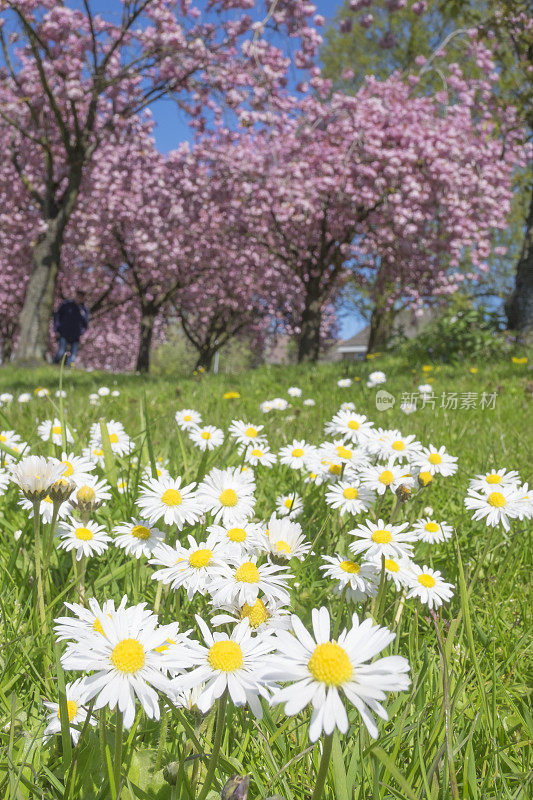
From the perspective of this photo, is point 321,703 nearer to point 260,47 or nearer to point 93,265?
point 260,47

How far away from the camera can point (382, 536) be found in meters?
1.44

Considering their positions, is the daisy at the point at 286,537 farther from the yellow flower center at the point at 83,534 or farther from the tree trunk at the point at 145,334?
the tree trunk at the point at 145,334

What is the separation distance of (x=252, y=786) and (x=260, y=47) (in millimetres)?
13523

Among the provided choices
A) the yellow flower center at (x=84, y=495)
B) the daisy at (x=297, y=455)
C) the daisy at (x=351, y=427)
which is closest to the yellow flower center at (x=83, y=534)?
the yellow flower center at (x=84, y=495)

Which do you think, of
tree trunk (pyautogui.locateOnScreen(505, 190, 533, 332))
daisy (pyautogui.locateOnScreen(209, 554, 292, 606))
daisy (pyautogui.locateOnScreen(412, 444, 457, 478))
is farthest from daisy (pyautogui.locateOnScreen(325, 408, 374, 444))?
tree trunk (pyautogui.locateOnScreen(505, 190, 533, 332))

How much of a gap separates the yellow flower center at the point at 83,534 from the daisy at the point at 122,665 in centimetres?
67

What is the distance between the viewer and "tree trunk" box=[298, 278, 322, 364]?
49.6 feet

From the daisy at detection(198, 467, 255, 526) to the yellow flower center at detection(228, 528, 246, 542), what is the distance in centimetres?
19

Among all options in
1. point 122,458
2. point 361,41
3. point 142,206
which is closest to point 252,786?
point 122,458

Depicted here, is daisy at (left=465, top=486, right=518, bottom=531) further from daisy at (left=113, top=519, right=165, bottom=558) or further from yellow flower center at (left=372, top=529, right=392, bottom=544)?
daisy at (left=113, top=519, right=165, bottom=558)

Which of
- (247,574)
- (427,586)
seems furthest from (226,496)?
(427,586)

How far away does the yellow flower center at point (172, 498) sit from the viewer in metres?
1.50

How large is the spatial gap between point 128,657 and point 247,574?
0.33 meters

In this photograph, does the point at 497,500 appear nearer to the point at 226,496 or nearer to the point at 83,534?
the point at 226,496
